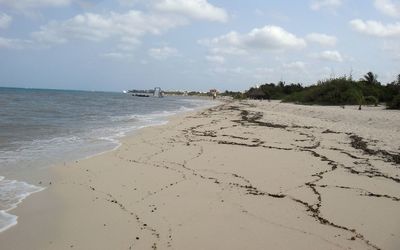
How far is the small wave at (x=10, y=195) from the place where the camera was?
574cm

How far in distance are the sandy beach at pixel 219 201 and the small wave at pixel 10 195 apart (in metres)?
0.15

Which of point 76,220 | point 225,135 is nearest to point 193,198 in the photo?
point 76,220

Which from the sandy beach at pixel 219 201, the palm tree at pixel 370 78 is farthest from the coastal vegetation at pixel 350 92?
the sandy beach at pixel 219 201

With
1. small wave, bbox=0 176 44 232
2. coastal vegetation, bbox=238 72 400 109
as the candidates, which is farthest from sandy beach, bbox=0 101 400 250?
coastal vegetation, bbox=238 72 400 109

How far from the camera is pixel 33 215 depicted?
605 cm

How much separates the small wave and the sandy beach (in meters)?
0.15

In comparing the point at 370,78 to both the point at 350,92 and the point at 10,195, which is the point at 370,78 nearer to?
the point at 350,92

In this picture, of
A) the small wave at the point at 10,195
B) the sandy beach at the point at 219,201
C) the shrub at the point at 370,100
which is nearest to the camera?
the sandy beach at the point at 219,201

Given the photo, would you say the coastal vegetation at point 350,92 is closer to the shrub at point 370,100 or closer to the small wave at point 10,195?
the shrub at point 370,100

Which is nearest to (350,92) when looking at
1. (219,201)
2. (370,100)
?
(370,100)

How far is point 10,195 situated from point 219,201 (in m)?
3.68

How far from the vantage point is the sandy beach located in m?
5.07

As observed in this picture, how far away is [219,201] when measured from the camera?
667 centimetres

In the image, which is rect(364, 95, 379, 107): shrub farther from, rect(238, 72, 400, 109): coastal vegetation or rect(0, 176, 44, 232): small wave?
rect(0, 176, 44, 232): small wave
